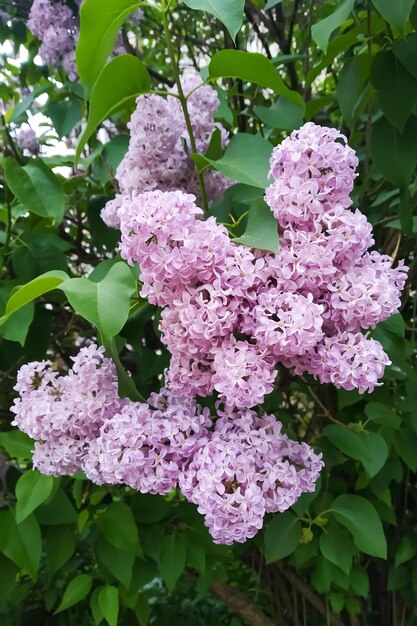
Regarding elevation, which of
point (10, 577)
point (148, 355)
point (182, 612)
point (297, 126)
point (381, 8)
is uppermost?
point (381, 8)

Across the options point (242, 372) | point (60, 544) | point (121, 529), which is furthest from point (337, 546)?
point (242, 372)

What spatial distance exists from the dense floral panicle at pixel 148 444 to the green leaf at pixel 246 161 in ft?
0.72

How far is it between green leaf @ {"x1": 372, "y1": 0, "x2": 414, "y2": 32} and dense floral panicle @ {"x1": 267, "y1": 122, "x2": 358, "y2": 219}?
0.12 m

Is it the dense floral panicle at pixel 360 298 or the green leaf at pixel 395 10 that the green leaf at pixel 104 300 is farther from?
the green leaf at pixel 395 10

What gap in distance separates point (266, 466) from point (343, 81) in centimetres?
51

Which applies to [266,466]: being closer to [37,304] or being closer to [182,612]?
[37,304]

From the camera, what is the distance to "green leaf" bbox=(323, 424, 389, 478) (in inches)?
30.9

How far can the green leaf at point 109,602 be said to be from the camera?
90 cm

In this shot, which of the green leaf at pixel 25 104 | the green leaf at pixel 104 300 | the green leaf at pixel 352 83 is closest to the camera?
the green leaf at pixel 104 300

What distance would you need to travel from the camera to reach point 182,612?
150 centimetres

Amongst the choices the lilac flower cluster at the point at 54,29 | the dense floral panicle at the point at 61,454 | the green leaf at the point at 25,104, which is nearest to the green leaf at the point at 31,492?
the dense floral panicle at the point at 61,454

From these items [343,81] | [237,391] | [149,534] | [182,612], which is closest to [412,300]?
[343,81]

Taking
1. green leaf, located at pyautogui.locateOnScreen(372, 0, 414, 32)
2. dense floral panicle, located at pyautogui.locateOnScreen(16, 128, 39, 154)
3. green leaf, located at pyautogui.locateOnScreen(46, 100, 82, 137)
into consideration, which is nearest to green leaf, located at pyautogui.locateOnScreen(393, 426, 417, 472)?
green leaf, located at pyautogui.locateOnScreen(372, 0, 414, 32)

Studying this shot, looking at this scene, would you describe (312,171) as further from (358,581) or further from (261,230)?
(358,581)
